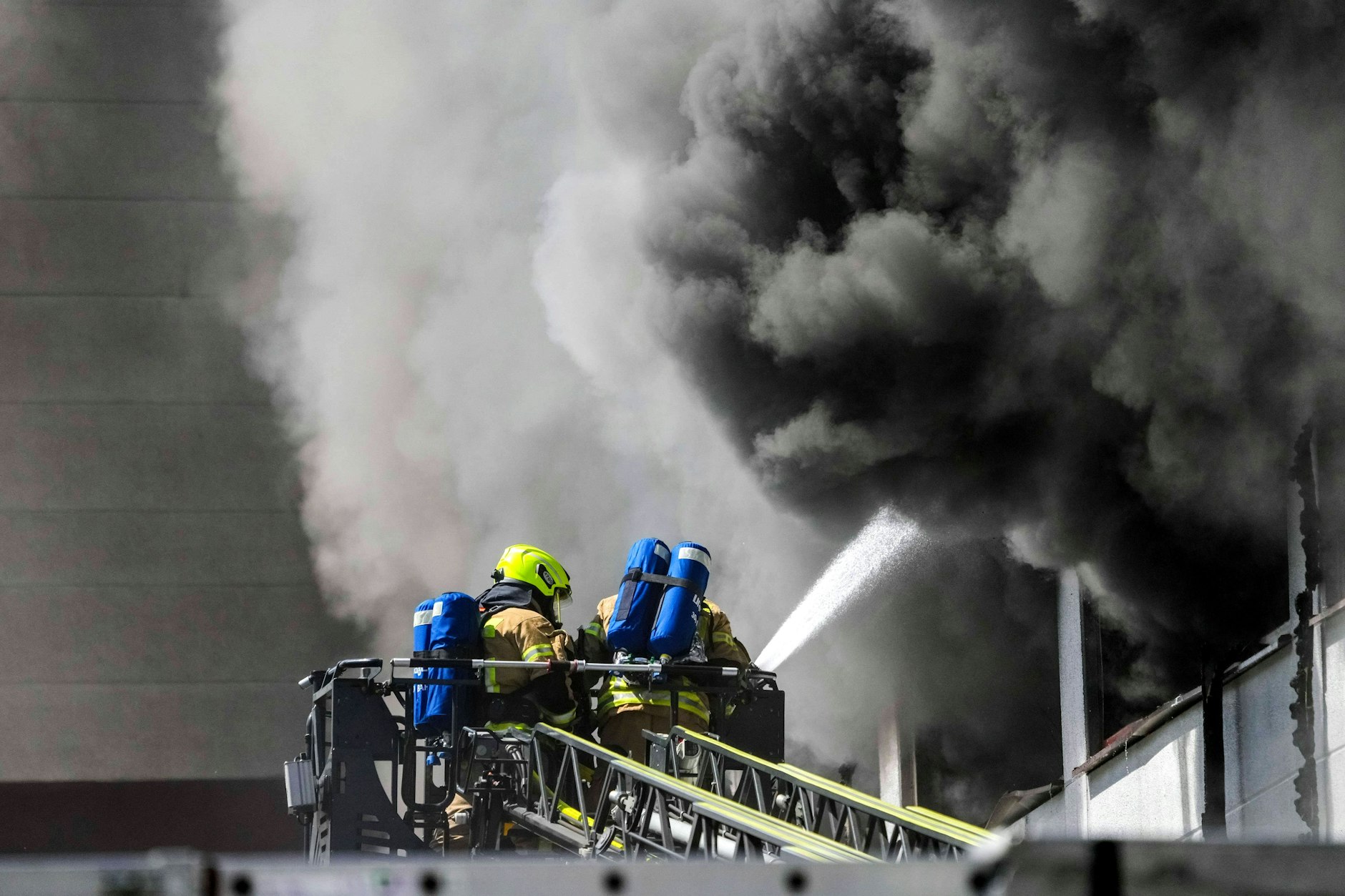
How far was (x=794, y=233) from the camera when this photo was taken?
11688 millimetres

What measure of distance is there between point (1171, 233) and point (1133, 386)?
1.06 meters

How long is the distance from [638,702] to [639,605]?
44cm

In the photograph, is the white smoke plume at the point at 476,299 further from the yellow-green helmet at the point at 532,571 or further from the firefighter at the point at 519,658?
the firefighter at the point at 519,658

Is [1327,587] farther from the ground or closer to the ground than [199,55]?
closer to the ground

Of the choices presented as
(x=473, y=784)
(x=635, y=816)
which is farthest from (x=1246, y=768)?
(x=473, y=784)

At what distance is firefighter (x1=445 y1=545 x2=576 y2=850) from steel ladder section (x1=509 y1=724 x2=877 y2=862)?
19cm

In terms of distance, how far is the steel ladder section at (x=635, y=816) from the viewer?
4109 mm

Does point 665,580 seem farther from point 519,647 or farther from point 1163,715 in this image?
point 1163,715

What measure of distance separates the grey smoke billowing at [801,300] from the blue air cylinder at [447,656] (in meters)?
4.65

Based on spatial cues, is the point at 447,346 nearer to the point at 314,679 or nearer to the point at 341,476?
the point at 341,476

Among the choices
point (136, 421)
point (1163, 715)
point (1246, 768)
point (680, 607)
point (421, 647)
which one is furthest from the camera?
point (136, 421)

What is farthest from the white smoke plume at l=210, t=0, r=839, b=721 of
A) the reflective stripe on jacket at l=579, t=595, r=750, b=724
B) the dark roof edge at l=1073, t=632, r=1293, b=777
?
the reflective stripe on jacket at l=579, t=595, r=750, b=724

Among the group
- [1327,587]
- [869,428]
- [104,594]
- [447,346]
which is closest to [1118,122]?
[869,428]

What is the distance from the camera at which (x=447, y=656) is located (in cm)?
599
